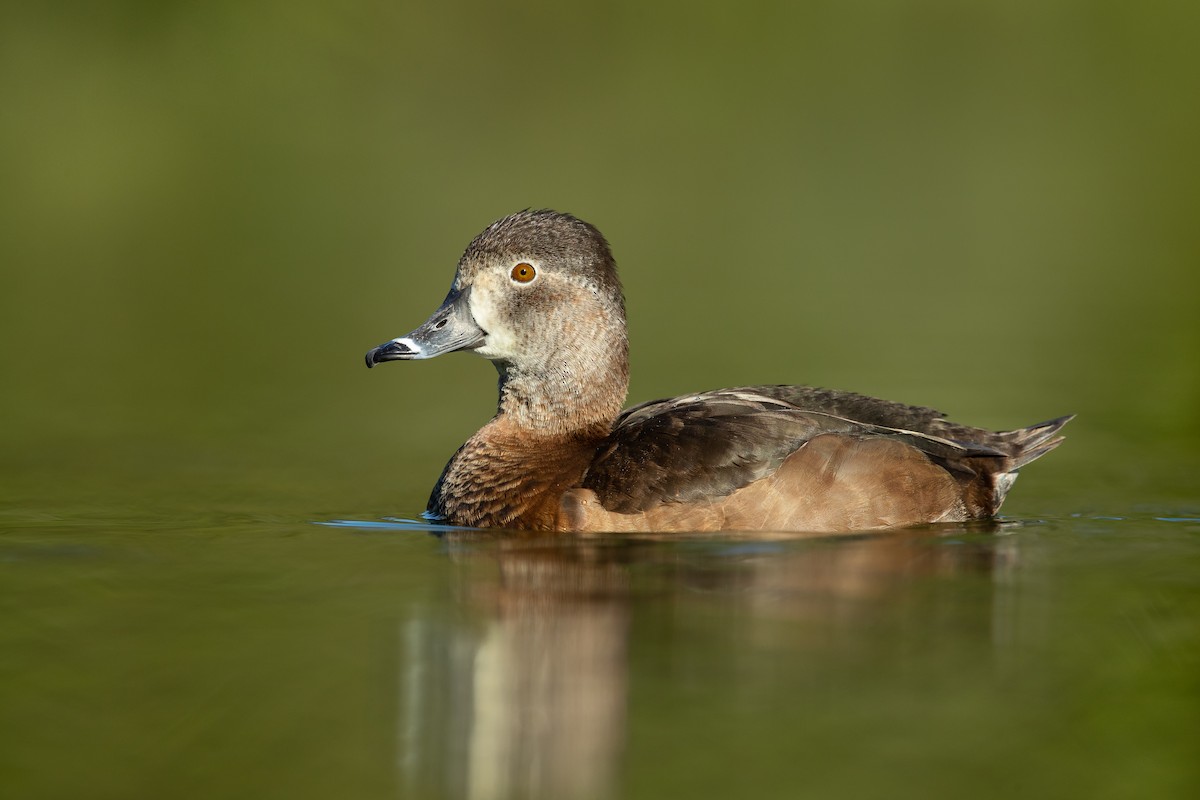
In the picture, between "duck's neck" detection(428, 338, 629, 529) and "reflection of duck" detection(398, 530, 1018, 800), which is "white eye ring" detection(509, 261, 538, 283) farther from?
"reflection of duck" detection(398, 530, 1018, 800)

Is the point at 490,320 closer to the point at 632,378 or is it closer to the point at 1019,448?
the point at 1019,448

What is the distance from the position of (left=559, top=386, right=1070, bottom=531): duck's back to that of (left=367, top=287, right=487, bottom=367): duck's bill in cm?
89

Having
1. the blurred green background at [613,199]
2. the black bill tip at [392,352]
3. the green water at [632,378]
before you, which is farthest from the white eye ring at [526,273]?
the blurred green background at [613,199]

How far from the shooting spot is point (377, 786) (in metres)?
4.61

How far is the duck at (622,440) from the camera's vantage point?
7848mm

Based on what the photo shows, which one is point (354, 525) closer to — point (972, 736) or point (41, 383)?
point (972, 736)

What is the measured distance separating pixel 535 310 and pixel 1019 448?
8.40 feet

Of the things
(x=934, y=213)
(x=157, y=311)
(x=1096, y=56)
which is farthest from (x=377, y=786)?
(x=1096, y=56)

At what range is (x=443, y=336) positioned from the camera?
8.56 metres

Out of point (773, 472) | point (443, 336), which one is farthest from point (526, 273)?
point (773, 472)

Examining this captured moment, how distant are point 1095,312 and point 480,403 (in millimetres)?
6957

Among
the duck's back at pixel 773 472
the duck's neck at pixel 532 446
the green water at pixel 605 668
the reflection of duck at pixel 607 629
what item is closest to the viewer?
the green water at pixel 605 668

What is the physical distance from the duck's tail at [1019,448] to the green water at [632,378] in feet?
0.90

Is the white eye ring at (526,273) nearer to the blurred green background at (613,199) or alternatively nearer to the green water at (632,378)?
the green water at (632,378)
